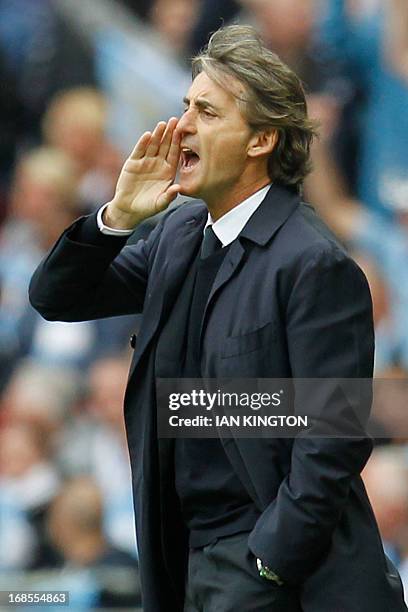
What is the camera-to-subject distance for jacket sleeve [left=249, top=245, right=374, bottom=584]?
271 cm

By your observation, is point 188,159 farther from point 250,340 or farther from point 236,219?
point 250,340

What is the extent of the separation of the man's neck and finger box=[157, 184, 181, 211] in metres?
0.07

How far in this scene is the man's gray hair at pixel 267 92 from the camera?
2.96m

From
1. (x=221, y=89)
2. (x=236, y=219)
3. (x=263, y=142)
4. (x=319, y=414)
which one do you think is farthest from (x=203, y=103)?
(x=319, y=414)

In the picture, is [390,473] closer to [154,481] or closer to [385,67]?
[385,67]

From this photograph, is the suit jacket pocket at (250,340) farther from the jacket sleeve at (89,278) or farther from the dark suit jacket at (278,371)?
the jacket sleeve at (89,278)

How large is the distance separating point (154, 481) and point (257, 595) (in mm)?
335

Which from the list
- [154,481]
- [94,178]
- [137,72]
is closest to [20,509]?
[94,178]

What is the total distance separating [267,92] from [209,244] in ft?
1.15

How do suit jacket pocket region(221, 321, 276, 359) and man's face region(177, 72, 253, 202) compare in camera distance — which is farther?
man's face region(177, 72, 253, 202)

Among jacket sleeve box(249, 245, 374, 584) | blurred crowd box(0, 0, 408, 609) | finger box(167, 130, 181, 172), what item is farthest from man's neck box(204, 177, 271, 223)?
blurred crowd box(0, 0, 408, 609)

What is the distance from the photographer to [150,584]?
10.0 feet

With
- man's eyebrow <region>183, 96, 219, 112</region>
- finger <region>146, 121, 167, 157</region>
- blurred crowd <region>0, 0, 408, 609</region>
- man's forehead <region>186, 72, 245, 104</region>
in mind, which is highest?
man's forehead <region>186, 72, 245, 104</region>

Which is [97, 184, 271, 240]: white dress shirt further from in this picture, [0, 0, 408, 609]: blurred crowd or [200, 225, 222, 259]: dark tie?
[0, 0, 408, 609]: blurred crowd
